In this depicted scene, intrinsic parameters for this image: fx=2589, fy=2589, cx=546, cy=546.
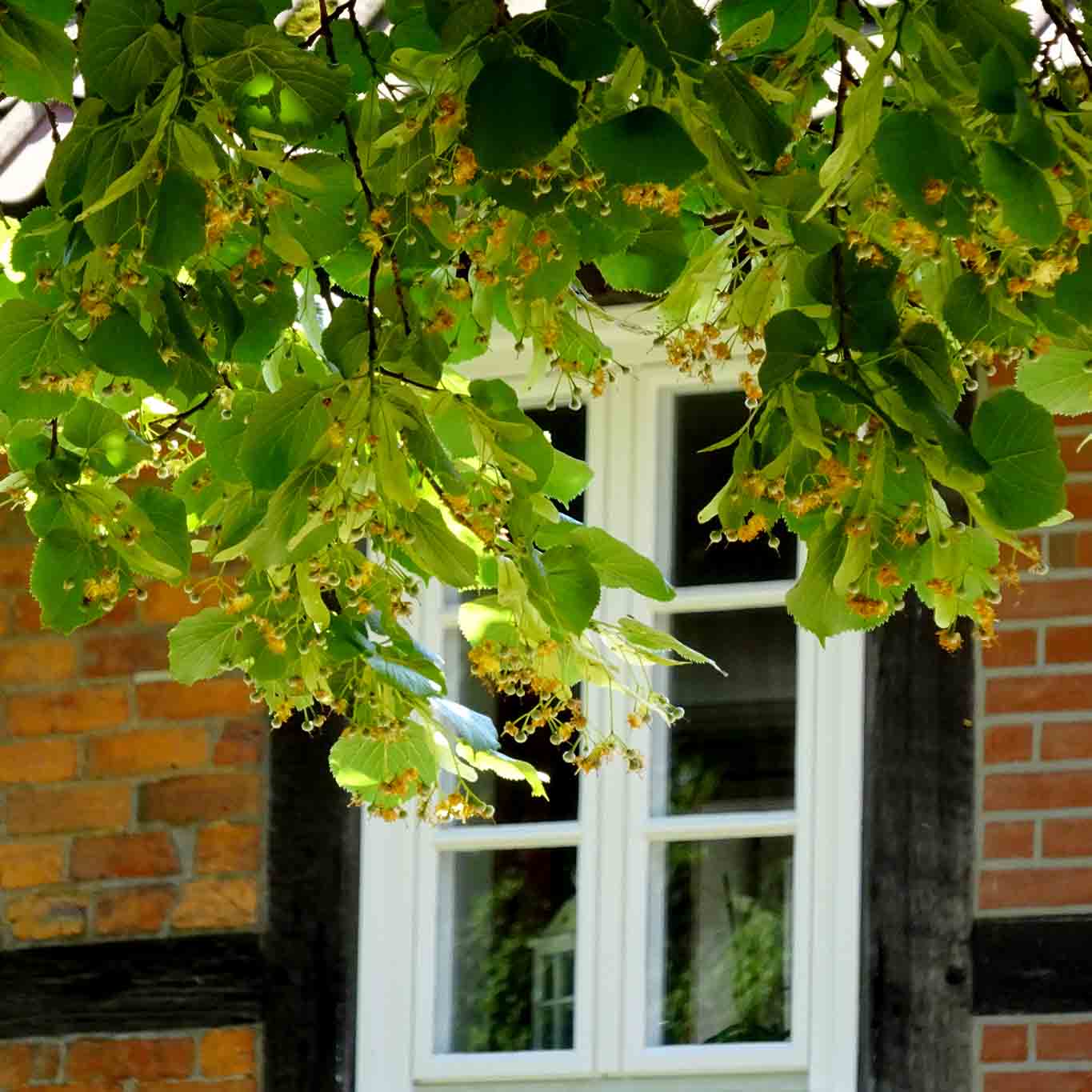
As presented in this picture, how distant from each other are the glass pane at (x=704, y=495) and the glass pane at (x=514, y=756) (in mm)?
383

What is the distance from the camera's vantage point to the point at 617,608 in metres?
4.55

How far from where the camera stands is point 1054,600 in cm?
416

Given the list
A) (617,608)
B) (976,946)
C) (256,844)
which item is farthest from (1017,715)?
(256,844)

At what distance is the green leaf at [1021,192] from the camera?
2.18 meters

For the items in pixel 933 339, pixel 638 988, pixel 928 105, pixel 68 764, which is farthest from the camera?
pixel 68 764

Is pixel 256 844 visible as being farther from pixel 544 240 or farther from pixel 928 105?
pixel 928 105

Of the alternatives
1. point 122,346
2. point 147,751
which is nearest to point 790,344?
point 122,346

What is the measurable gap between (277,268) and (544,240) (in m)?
0.31

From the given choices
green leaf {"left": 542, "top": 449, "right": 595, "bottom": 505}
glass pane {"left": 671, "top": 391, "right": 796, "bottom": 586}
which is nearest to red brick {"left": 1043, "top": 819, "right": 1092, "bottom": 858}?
glass pane {"left": 671, "top": 391, "right": 796, "bottom": 586}

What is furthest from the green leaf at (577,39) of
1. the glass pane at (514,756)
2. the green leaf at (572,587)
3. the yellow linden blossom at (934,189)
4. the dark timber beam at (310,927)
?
the dark timber beam at (310,927)

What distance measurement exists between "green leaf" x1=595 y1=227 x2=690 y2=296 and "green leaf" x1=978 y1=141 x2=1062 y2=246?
54 cm

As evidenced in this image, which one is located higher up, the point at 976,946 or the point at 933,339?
the point at 933,339

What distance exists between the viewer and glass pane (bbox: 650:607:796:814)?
439 centimetres

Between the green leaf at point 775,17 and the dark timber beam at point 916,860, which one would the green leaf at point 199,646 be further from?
the dark timber beam at point 916,860
